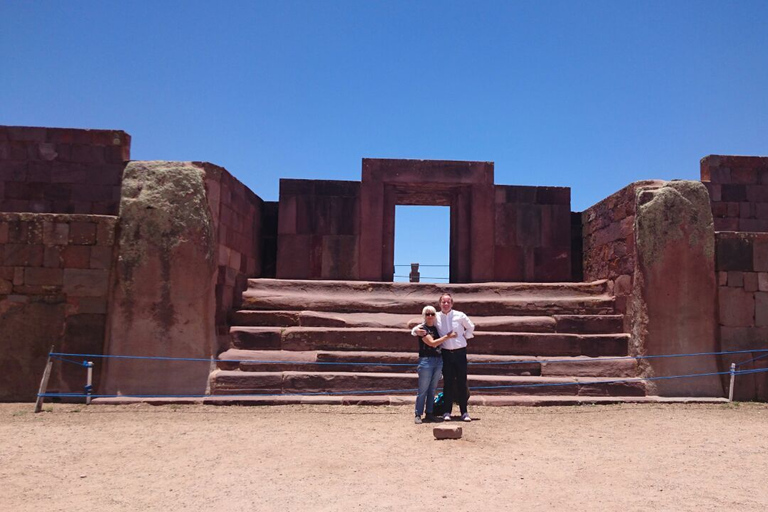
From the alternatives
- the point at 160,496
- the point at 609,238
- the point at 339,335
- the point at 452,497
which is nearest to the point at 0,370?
the point at 339,335

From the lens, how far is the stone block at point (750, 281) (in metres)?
8.41

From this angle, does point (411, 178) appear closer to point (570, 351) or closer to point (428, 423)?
point (570, 351)

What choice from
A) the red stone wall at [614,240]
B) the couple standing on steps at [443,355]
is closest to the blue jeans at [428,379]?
the couple standing on steps at [443,355]

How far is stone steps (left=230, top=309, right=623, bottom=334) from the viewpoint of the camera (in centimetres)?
881

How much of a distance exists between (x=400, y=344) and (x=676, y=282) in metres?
3.88

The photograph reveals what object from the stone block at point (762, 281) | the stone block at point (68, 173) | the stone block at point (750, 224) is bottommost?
the stone block at point (762, 281)

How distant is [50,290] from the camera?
26.3 ft

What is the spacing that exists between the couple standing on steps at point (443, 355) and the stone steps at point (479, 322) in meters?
2.07

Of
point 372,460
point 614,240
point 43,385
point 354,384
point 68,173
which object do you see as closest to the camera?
point 372,460

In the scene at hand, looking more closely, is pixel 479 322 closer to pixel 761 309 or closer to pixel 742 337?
pixel 742 337

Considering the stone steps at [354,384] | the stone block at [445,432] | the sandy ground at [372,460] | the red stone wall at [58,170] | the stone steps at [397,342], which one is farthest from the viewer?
the red stone wall at [58,170]

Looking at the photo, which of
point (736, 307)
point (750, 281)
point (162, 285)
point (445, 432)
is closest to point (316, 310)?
point (162, 285)

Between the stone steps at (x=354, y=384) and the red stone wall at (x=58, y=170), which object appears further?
the red stone wall at (x=58, y=170)

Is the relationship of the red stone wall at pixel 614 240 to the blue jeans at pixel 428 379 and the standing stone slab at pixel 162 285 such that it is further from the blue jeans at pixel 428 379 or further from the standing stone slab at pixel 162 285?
the standing stone slab at pixel 162 285
